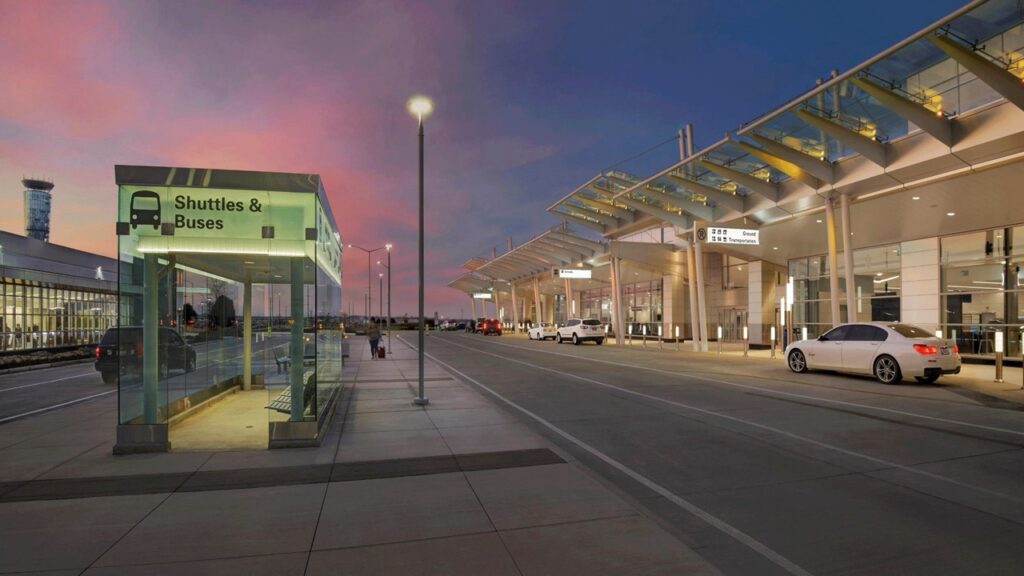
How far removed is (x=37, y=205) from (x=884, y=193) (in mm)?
179593

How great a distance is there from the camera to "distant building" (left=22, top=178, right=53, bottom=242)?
138250 mm

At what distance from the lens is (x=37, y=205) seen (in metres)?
142

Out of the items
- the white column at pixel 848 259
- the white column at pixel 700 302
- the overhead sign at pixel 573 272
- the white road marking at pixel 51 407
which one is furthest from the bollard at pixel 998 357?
the overhead sign at pixel 573 272

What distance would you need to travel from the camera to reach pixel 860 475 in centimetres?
644

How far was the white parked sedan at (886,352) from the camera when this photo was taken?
14.1m

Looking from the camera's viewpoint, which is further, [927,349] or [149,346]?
[927,349]

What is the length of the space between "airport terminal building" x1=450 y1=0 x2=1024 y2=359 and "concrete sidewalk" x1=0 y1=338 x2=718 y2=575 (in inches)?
593

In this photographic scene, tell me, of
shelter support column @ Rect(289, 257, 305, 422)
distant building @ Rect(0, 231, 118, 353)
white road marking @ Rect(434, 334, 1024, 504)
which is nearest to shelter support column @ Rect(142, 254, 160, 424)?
shelter support column @ Rect(289, 257, 305, 422)

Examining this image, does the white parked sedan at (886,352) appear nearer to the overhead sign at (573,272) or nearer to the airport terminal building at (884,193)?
the airport terminal building at (884,193)

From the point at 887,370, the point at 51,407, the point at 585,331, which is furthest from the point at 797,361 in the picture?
the point at 585,331

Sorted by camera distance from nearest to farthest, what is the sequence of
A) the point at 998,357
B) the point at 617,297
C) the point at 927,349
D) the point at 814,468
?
the point at 814,468, the point at 927,349, the point at 998,357, the point at 617,297

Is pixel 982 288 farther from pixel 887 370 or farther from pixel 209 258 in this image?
pixel 209 258

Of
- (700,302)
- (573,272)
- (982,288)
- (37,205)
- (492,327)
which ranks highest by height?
(37,205)

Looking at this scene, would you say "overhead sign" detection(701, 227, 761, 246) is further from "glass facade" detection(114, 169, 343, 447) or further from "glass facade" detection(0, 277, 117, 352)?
"glass facade" detection(0, 277, 117, 352)
